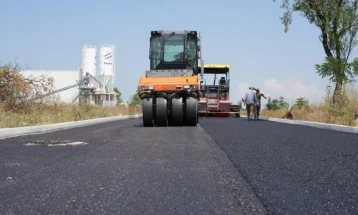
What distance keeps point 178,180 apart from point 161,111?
11882 millimetres

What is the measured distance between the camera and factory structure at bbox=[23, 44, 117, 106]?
6750 cm

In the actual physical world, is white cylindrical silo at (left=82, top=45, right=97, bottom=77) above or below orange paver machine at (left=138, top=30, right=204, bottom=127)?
above

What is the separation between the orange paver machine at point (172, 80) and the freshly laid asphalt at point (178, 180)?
8.43m

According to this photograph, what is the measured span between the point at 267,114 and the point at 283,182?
26.1 meters

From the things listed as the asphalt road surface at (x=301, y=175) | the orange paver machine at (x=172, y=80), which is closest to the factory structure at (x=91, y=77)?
the orange paver machine at (x=172, y=80)

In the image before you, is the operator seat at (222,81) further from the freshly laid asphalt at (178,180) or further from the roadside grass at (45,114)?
the freshly laid asphalt at (178,180)

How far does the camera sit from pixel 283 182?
5121 mm

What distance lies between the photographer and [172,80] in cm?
1706

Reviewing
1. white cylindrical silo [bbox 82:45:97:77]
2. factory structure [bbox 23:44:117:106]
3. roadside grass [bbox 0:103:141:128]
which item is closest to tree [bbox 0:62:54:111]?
roadside grass [bbox 0:103:141:128]

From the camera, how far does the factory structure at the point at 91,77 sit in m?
67.5

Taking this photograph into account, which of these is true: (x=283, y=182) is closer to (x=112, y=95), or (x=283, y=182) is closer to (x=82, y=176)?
(x=82, y=176)

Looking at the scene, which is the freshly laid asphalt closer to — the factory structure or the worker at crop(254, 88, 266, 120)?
the worker at crop(254, 88, 266, 120)

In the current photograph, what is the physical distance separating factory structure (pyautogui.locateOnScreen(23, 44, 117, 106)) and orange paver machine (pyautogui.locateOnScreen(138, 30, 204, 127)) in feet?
156

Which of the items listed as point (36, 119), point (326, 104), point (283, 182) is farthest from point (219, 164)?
point (326, 104)
